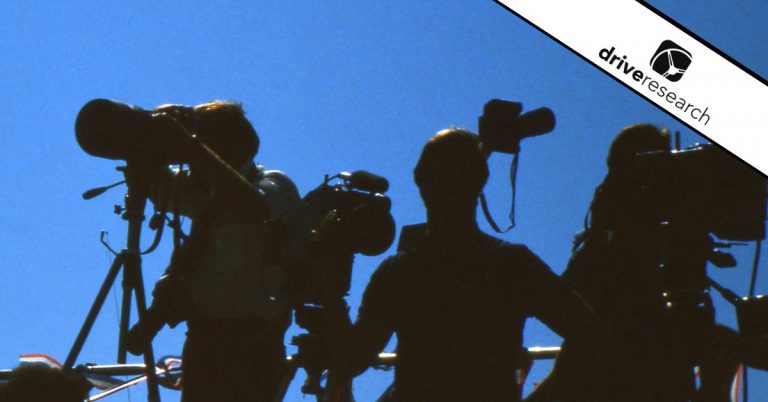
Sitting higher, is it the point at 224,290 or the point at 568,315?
the point at 224,290

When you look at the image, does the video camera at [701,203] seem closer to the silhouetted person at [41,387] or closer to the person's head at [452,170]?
the person's head at [452,170]

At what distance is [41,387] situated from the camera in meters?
3.48

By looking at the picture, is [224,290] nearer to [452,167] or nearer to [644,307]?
[452,167]

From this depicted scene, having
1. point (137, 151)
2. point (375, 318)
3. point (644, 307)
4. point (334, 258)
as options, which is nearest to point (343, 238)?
point (334, 258)

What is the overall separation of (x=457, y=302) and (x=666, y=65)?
130 cm

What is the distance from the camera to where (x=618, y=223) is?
4.54 m

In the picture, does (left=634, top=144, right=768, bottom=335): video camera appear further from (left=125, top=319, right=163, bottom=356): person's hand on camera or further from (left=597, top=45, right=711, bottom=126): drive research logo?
(left=125, top=319, right=163, bottom=356): person's hand on camera

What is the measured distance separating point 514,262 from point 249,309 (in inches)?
52.1

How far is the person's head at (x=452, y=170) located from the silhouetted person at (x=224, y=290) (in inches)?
32.8

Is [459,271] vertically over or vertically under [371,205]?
under

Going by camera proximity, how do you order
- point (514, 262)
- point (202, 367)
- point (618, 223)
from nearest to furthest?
1. point (514, 262)
2. point (618, 223)
3. point (202, 367)

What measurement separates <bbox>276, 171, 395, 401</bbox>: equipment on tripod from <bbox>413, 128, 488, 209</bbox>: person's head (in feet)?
1.10

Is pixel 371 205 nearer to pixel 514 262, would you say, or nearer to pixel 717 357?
pixel 514 262

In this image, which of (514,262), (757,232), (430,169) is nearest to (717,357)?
(757,232)
